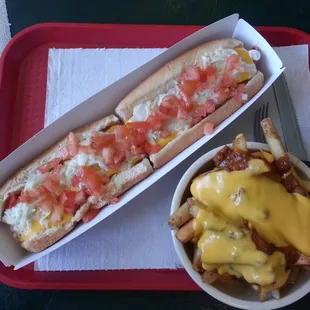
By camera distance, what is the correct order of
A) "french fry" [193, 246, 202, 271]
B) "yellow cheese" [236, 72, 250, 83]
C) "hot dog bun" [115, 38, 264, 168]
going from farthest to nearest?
"yellow cheese" [236, 72, 250, 83] < "hot dog bun" [115, 38, 264, 168] < "french fry" [193, 246, 202, 271]

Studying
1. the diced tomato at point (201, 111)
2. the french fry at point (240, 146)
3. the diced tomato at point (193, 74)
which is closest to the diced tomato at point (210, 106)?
the diced tomato at point (201, 111)

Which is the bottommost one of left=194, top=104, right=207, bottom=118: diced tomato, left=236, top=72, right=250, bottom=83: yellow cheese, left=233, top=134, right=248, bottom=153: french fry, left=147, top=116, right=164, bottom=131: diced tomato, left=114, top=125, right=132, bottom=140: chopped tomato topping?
left=114, top=125, right=132, bottom=140: chopped tomato topping

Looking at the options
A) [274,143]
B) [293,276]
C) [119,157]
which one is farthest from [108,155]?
[293,276]

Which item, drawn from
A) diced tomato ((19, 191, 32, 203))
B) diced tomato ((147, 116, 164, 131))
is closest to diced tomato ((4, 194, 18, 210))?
diced tomato ((19, 191, 32, 203))

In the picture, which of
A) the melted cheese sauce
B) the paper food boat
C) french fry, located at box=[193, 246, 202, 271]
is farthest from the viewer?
the paper food boat

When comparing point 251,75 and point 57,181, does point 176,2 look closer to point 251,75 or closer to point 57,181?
point 251,75

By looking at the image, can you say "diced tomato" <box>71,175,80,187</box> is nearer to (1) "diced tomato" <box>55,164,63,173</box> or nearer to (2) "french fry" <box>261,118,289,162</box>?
(1) "diced tomato" <box>55,164,63,173</box>

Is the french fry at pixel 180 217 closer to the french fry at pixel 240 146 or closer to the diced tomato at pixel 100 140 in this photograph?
the french fry at pixel 240 146
